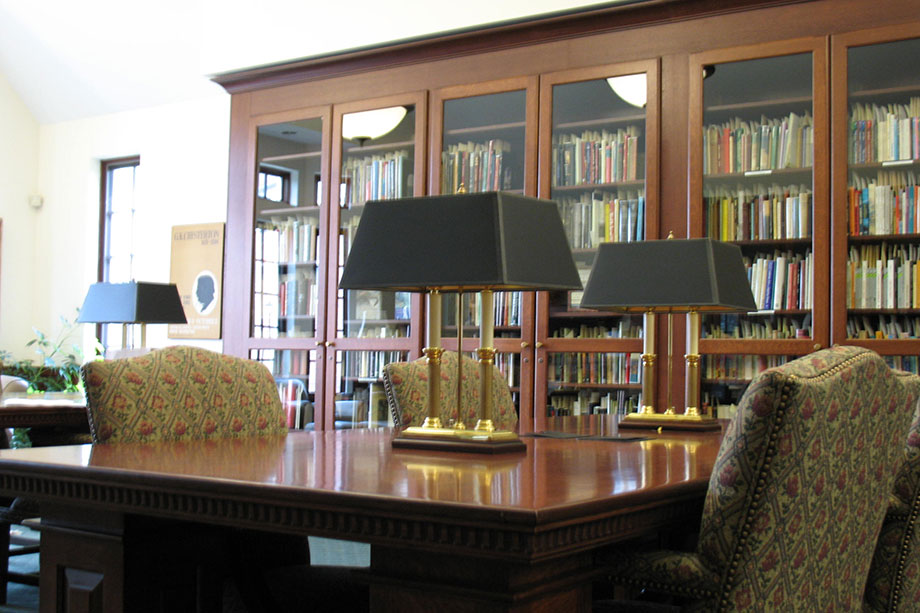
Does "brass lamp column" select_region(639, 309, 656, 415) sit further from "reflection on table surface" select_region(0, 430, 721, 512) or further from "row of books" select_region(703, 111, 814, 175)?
"row of books" select_region(703, 111, 814, 175)

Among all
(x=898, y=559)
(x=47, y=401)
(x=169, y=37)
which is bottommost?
(x=898, y=559)

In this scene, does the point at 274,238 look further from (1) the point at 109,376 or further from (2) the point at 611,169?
(1) the point at 109,376

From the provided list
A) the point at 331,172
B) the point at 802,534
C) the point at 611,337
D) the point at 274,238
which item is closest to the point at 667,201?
the point at 611,337

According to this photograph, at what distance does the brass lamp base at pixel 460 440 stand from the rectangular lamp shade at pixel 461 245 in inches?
10.7

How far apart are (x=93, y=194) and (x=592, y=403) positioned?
4.39 m

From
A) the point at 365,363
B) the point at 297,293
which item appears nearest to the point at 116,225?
the point at 297,293

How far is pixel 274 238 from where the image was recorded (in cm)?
554

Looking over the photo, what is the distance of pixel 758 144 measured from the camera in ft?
13.9

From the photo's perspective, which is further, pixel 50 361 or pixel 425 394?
pixel 50 361

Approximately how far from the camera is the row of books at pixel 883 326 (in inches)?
154

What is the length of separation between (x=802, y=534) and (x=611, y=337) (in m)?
3.15

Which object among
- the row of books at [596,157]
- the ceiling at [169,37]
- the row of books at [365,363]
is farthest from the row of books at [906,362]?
the row of books at [365,363]

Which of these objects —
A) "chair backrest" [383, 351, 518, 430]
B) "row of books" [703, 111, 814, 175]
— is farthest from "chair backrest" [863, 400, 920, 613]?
"row of books" [703, 111, 814, 175]

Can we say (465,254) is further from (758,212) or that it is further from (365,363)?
(365,363)
